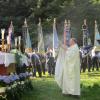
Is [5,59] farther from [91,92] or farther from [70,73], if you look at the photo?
[91,92]

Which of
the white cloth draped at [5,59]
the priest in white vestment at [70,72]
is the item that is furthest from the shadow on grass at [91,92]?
the white cloth draped at [5,59]

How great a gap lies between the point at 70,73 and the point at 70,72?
1.5 inches

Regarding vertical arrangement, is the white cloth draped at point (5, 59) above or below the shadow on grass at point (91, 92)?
above

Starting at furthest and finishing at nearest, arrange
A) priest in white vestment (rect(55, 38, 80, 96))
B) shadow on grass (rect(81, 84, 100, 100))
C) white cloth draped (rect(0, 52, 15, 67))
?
priest in white vestment (rect(55, 38, 80, 96))
shadow on grass (rect(81, 84, 100, 100))
white cloth draped (rect(0, 52, 15, 67))

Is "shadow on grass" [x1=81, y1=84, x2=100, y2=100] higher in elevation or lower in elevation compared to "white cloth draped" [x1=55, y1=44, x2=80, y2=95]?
lower

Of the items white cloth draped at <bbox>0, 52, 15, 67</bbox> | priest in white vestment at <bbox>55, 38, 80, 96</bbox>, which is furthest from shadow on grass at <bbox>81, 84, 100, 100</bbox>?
white cloth draped at <bbox>0, 52, 15, 67</bbox>

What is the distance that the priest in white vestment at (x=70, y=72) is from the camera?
16.8 metres

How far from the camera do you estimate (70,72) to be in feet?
55.9

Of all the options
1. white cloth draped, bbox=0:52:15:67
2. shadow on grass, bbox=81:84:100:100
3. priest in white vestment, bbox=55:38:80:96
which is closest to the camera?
white cloth draped, bbox=0:52:15:67

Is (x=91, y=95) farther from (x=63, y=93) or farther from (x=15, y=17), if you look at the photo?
(x=15, y=17)

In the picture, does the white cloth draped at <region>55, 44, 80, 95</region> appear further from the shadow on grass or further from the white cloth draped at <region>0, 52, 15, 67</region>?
the white cloth draped at <region>0, 52, 15, 67</region>

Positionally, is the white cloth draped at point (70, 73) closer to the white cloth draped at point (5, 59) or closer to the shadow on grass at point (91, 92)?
the shadow on grass at point (91, 92)

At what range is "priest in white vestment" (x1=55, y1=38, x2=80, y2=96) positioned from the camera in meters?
16.8

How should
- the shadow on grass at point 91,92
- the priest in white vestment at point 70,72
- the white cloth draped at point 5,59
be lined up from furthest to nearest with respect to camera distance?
1. the priest in white vestment at point 70,72
2. the shadow on grass at point 91,92
3. the white cloth draped at point 5,59
